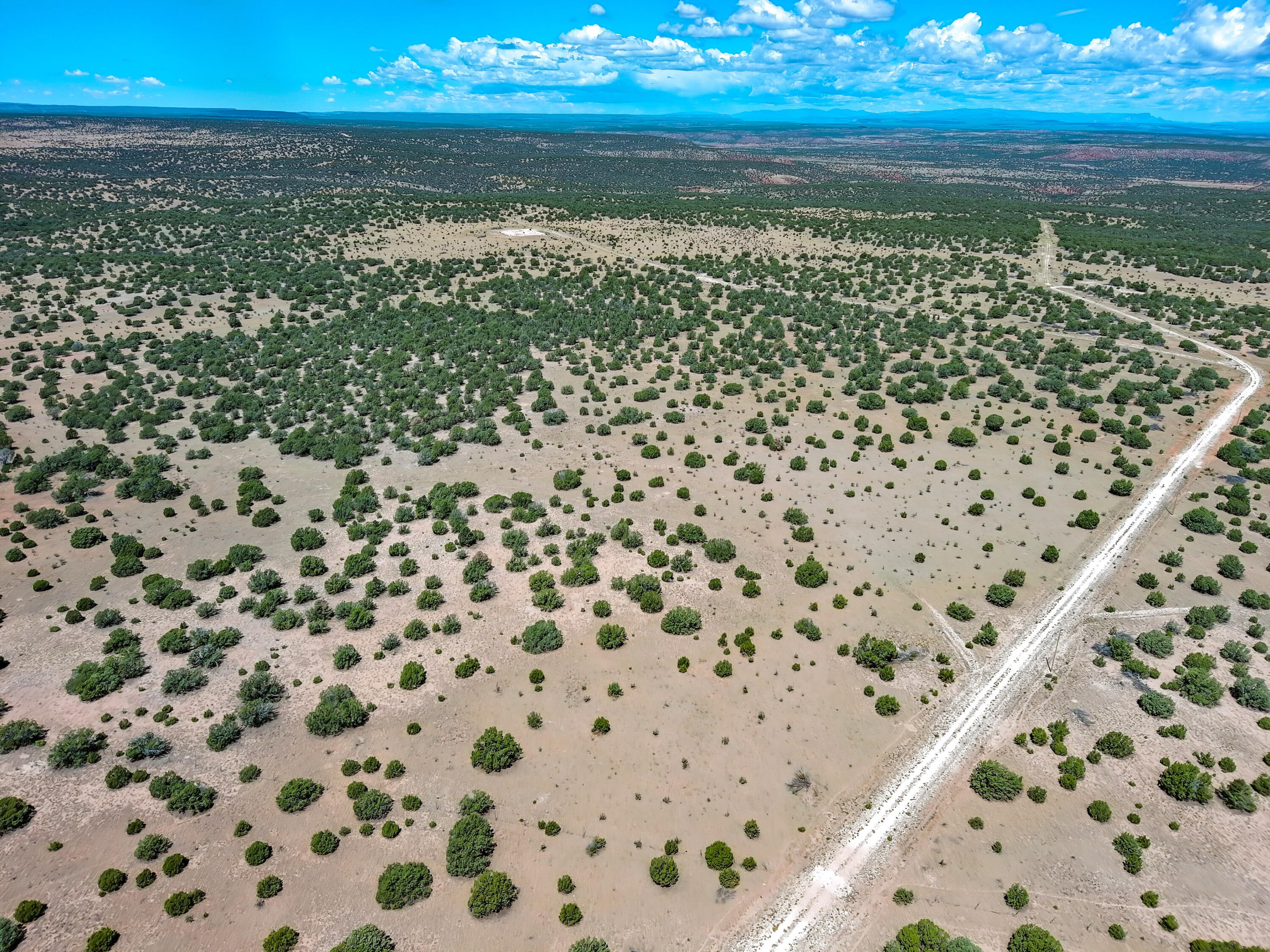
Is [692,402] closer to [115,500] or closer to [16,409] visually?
[115,500]

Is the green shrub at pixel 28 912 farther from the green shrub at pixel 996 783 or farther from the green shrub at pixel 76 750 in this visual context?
the green shrub at pixel 996 783

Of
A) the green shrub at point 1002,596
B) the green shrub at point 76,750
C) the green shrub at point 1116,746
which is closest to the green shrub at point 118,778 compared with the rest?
the green shrub at point 76,750

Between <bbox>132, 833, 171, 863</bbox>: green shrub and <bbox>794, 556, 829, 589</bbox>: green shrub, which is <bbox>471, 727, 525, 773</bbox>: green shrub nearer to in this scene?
<bbox>132, 833, 171, 863</bbox>: green shrub

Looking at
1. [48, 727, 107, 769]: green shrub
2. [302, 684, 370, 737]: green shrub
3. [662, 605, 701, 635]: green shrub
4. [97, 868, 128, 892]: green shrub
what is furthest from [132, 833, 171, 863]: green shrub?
[662, 605, 701, 635]: green shrub

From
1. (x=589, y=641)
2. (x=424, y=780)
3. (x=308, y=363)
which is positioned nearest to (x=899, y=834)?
(x=589, y=641)

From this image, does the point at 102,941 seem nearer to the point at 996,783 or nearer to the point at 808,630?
the point at 808,630
